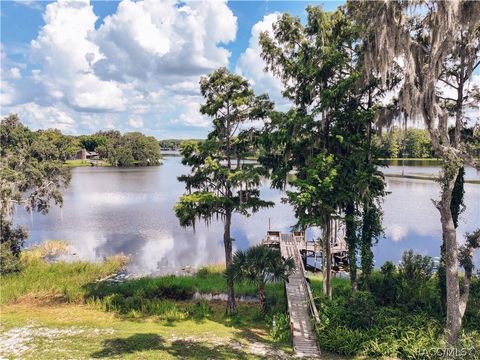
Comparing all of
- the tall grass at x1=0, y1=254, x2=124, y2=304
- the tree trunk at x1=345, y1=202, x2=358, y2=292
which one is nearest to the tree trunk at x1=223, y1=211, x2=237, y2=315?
the tree trunk at x1=345, y1=202, x2=358, y2=292

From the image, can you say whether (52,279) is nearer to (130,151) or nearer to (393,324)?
(393,324)

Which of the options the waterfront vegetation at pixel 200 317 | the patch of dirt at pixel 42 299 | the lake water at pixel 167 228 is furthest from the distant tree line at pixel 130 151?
the patch of dirt at pixel 42 299

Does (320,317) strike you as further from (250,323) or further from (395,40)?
(395,40)

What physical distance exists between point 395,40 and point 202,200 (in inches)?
417

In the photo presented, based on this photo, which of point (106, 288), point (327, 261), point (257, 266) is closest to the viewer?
point (257, 266)

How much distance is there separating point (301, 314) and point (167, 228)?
82.3ft

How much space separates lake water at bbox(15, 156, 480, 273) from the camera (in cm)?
3060

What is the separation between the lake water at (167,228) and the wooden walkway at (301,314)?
914 centimetres

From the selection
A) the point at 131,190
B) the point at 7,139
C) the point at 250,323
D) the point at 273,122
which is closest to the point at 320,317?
the point at 250,323

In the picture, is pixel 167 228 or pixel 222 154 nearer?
pixel 222 154

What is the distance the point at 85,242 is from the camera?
3359cm

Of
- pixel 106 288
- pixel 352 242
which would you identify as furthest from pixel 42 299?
pixel 352 242

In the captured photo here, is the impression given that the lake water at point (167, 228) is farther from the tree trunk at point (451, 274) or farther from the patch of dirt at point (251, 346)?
the tree trunk at point (451, 274)

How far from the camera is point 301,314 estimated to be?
54.5 feet
